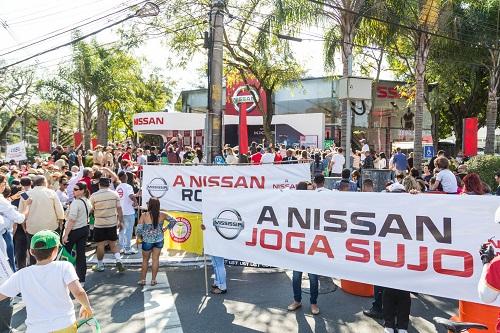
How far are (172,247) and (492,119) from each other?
17.0 meters

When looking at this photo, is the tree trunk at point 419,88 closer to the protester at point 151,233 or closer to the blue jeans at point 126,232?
the blue jeans at point 126,232

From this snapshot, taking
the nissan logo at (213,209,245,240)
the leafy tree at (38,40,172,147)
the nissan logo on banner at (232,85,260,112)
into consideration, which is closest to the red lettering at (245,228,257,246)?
the nissan logo at (213,209,245,240)

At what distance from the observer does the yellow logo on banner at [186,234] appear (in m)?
8.26

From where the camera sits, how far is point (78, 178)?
403 inches

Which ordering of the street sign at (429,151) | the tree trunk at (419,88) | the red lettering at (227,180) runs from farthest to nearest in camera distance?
the street sign at (429,151) < the tree trunk at (419,88) < the red lettering at (227,180)

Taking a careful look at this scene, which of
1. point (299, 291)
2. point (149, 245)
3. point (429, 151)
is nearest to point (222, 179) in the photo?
point (149, 245)

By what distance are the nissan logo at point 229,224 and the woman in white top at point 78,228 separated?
2.40 metres

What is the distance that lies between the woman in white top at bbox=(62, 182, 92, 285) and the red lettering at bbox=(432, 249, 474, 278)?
210 inches

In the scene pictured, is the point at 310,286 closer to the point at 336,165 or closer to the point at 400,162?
the point at 336,165

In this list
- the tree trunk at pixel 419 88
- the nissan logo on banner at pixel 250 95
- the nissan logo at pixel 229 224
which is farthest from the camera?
the tree trunk at pixel 419 88

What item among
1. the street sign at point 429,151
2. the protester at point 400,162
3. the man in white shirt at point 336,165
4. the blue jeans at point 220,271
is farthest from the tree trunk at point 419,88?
the blue jeans at point 220,271

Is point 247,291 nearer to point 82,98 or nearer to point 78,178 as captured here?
point 78,178

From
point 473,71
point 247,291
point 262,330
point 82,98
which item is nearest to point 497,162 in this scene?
point 473,71

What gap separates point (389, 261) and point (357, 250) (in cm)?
39
